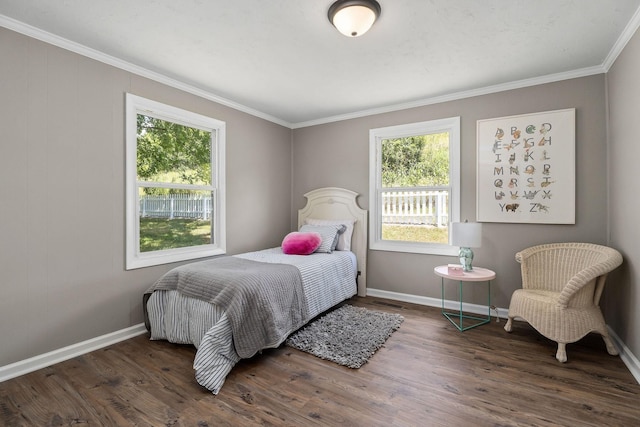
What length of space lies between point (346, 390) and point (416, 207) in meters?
2.48

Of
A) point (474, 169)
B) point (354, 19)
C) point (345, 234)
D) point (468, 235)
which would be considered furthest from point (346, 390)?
point (474, 169)

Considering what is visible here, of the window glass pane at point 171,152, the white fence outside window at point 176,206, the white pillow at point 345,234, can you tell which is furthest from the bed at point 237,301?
the window glass pane at point 171,152

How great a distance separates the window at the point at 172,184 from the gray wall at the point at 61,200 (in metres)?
0.10

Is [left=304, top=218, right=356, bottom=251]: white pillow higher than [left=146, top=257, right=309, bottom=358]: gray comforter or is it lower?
higher

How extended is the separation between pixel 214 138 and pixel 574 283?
379cm

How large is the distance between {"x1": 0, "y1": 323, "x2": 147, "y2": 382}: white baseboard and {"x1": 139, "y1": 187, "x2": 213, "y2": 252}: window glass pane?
2.56ft

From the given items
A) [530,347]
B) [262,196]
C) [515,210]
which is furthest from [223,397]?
[515,210]

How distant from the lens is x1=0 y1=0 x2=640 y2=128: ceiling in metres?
2.01

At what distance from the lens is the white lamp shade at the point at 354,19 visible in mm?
1912

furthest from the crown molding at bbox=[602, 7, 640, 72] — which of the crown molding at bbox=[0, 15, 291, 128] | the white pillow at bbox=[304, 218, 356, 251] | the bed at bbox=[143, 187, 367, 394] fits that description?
the crown molding at bbox=[0, 15, 291, 128]

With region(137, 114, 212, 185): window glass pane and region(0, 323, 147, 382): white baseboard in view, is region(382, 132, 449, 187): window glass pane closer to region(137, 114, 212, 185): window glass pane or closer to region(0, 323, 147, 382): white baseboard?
region(137, 114, 212, 185): window glass pane

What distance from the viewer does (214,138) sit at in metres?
3.69

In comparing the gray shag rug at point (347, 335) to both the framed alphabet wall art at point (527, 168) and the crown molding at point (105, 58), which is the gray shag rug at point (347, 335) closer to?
the framed alphabet wall art at point (527, 168)

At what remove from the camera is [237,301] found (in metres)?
2.24
